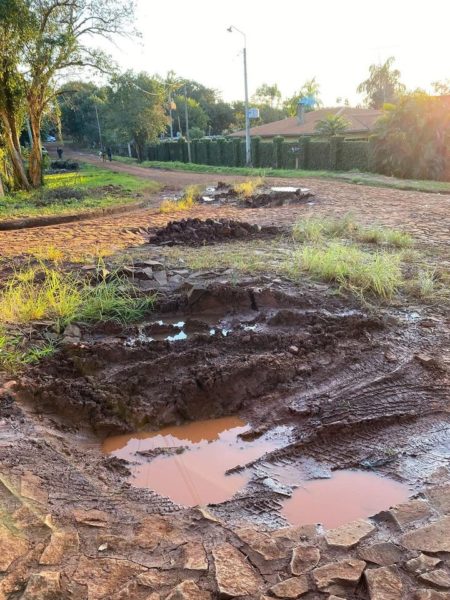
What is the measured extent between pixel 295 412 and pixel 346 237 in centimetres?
585

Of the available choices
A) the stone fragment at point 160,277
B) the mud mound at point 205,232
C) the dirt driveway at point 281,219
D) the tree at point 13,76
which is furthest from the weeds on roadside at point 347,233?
the tree at point 13,76

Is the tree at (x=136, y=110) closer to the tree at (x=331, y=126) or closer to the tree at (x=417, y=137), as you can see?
the tree at (x=331, y=126)

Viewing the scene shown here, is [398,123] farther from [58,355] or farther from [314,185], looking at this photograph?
[58,355]

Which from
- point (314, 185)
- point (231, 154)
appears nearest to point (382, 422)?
point (314, 185)

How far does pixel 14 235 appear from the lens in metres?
11.2

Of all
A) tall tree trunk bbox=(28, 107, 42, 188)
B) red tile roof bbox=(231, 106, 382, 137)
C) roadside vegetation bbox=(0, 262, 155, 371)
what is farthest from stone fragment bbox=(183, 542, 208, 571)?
red tile roof bbox=(231, 106, 382, 137)

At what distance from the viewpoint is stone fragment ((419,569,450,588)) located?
218 cm

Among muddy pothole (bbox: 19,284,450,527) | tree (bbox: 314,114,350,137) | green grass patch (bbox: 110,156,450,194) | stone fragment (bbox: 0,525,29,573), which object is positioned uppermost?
tree (bbox: 314,114,350,137)

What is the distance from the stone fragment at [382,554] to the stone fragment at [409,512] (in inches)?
8.5

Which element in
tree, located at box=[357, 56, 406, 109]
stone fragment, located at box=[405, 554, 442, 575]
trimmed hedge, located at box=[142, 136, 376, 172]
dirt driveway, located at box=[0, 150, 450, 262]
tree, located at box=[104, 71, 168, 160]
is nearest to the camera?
stone fragment, located at box=[405, 554, 442, 575]

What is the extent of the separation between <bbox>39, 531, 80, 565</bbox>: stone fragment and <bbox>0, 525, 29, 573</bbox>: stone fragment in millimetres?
→ 108

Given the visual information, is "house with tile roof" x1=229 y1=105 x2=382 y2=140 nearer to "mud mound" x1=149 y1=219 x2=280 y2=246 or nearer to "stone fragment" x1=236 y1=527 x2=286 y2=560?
"mud mound" x1=149 y1=219 x2=280 y2=246

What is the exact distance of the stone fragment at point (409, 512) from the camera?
8.69 feet

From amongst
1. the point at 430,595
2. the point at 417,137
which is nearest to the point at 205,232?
the point at 430,595
